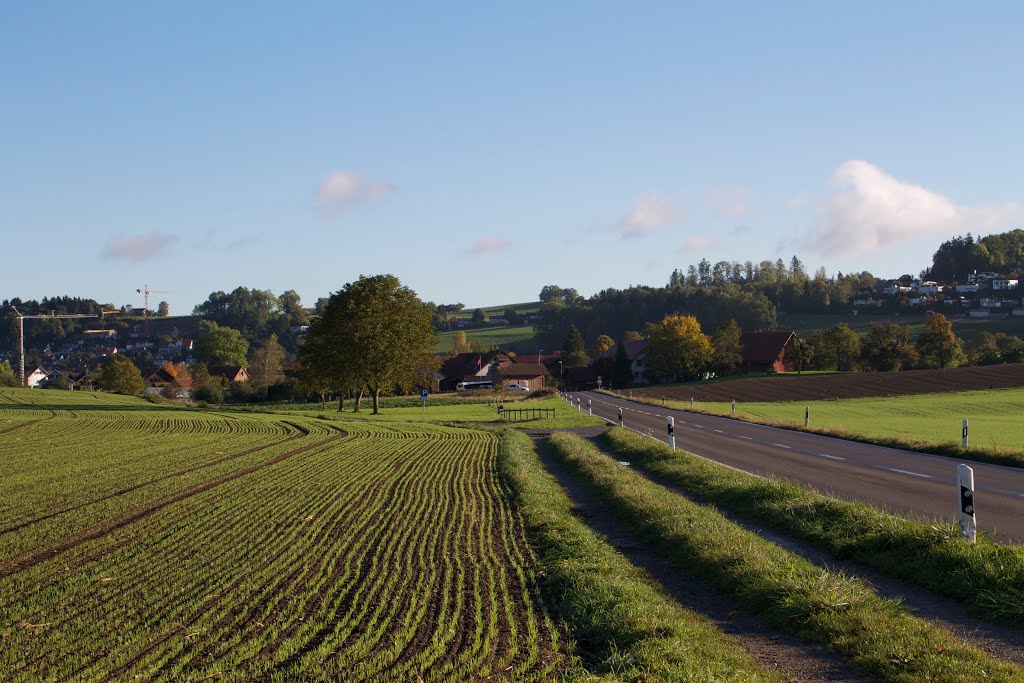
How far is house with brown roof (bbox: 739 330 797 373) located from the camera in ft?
389

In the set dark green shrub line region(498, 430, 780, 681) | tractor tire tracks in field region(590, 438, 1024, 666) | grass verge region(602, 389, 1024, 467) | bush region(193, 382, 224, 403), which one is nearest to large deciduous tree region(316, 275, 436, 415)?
grass verge region(602, 389, 1024, 467)

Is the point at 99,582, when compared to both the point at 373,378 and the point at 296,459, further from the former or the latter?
the point at 373,378

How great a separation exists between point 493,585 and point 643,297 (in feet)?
619

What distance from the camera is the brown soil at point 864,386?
75.1 m

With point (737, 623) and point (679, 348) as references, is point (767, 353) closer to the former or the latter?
point (679, 348)

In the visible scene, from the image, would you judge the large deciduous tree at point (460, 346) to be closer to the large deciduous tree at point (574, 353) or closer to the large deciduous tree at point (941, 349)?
the large deciduous tree at point (574, 353)

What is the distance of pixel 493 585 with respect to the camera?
970 cm

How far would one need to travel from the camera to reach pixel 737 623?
27.3 ft

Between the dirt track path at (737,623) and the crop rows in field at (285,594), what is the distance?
5.14 ft

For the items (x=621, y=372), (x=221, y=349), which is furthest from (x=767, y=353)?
(x=221, y=349)

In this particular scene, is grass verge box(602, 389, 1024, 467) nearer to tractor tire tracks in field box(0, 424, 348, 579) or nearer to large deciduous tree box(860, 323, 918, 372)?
tractor tire tracks in field box(0, 424, 348, 579)

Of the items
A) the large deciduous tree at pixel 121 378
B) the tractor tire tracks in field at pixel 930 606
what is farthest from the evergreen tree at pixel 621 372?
the tractor tire tracks in field at pixel 930 606

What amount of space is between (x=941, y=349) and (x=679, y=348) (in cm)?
3023

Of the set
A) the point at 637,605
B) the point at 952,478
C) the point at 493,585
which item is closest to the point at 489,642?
the point at 637,605
